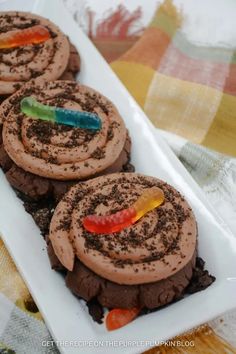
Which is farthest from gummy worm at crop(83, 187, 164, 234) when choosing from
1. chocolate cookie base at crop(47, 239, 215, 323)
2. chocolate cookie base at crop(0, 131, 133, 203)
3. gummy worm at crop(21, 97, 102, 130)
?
gummy worm at crop(21, 97, 102, 130)

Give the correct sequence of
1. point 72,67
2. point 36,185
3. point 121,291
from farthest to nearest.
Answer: point 72,67 → point 36,185 → point 121,291

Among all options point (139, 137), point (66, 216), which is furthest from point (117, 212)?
point (139, 137)

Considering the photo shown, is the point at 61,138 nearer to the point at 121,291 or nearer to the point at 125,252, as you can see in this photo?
the point at 125,252

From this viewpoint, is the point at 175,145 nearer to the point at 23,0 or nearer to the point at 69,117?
the point at 69,117

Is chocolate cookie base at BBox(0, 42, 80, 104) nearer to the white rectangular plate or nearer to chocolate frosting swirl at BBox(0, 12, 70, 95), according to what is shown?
chocolate frosting swirl at BBox(0, 12, 70, 95)

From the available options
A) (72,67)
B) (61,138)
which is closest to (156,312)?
(61,138)

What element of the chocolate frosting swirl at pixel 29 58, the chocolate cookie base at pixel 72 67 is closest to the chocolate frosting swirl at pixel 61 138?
the chocolate frosting swirl at pixel 29 58
